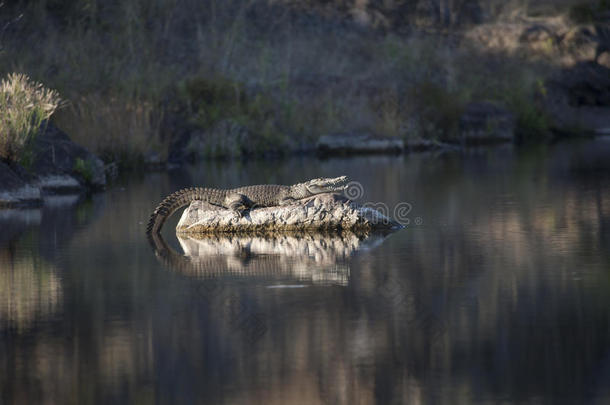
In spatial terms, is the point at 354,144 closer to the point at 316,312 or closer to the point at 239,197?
the point at 239,197

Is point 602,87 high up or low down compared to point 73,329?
up

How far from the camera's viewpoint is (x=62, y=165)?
2178 cm

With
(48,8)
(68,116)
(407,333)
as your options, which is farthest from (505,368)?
(48,8)

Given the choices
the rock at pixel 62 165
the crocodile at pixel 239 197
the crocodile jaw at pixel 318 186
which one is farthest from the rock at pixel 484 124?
the crocodile at pixel 239 197

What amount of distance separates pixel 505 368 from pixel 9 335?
3.66m

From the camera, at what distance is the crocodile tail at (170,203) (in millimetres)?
14227

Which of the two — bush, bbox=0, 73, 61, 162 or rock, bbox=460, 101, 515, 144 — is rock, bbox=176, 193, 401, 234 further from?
rock, bbox=460, 101, 515, 144

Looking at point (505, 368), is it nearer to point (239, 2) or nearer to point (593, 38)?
point (593, 38)

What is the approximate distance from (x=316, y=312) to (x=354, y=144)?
25.7 meters

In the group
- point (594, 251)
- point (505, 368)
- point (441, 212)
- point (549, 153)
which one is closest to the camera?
point (505, 368)

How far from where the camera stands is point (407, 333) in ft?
25.6

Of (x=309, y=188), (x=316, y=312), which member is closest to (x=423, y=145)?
(x=309, y=188)

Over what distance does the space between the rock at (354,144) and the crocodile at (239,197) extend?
19291 millimetres

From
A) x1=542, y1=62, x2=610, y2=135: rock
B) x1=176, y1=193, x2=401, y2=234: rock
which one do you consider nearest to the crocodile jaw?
x1=176, y1=193, x2=401, y2=234: rock
